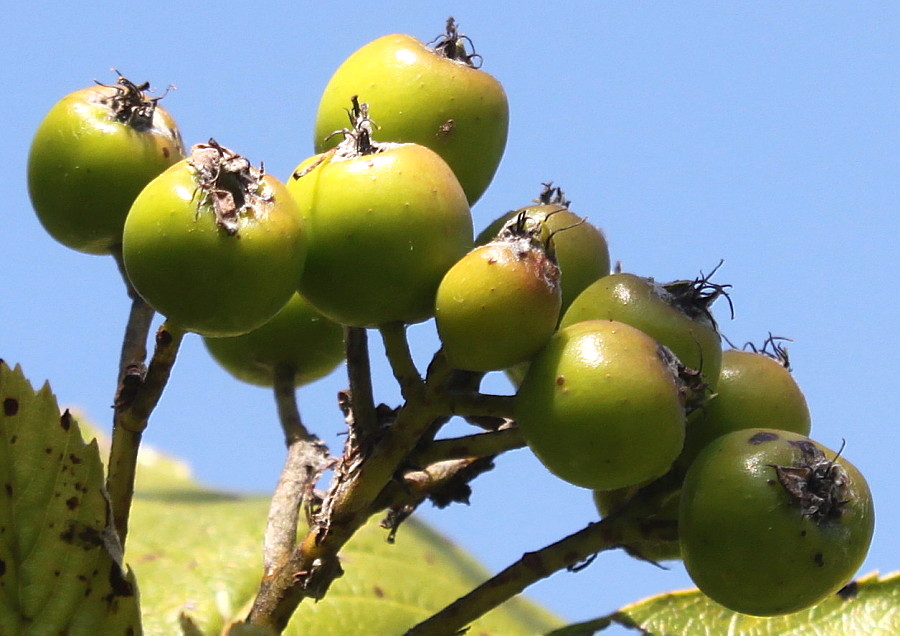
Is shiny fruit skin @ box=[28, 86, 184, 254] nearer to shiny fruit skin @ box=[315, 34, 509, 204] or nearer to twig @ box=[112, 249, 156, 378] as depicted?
twig @ box=[112, 249, 156, 378]

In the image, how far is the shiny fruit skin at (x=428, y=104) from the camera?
8.03 ft

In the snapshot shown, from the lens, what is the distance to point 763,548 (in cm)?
213

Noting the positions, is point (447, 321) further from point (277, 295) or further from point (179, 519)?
point (179, 519)

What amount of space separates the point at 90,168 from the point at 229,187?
58cm

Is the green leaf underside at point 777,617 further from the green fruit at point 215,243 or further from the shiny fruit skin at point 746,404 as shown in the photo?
the green fruit at point 215,243

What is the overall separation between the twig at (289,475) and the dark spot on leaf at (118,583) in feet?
0.98

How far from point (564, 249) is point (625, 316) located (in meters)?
0.24

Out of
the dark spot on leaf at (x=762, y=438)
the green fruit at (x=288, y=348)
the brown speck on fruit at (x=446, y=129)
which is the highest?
the brown speck on fruit at (x=446, y=129)

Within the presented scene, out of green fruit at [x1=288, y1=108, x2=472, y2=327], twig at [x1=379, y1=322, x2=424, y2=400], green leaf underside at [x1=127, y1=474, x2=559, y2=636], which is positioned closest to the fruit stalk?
twig at [x1=379, y1=322, x2=424, y2=400]

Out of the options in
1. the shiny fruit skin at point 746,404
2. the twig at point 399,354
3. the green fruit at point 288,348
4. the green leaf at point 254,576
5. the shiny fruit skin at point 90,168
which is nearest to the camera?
the twig at point 399,354

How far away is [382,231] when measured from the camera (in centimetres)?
215

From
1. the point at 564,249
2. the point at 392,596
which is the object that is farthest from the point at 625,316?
the point at 392,596

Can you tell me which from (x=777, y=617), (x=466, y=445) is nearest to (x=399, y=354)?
(x=466, y=445)

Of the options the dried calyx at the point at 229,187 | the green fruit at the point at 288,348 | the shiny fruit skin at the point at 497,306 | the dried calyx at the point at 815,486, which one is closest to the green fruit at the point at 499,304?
the shiny fruit skin at the point at 497,306
